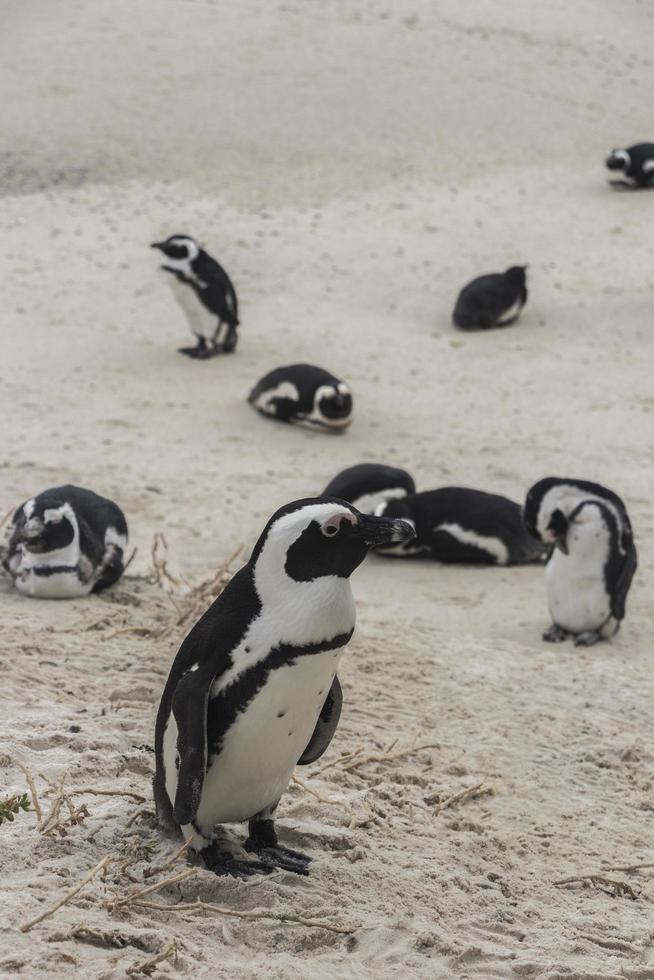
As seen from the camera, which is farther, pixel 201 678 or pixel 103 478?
pixel 103 478

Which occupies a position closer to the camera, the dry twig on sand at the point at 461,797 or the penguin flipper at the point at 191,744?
the penguin flipper at the point at 191,744

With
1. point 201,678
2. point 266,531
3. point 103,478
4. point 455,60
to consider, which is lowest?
point 103,478

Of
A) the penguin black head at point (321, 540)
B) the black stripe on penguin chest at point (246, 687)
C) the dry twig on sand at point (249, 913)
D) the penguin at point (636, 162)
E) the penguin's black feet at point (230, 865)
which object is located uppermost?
the penguin at point (636, 162)

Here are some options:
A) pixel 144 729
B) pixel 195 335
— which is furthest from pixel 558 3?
pixel 144 729

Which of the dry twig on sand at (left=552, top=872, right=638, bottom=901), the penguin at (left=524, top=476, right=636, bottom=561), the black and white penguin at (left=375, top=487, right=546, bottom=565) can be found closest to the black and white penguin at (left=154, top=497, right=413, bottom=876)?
the dry twig on sand at (left=552, top=872, right=638, bottom=901)

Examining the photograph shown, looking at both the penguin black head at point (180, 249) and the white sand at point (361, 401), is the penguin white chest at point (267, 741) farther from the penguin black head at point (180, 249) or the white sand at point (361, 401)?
the penguin black head at point (180, 249)

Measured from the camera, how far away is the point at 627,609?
711 centimetres

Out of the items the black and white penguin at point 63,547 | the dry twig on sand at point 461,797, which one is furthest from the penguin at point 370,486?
the dry twig on sand at point 461,797

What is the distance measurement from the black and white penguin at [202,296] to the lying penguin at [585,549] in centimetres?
547

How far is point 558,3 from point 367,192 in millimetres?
8962

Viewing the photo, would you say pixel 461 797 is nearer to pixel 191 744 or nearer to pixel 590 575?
pixel 191 744

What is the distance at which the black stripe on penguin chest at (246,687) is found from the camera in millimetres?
3229

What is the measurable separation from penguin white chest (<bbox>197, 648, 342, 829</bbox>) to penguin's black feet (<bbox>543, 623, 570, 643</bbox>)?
10.7 ft

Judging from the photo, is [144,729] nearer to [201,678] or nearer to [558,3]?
[201,678]
